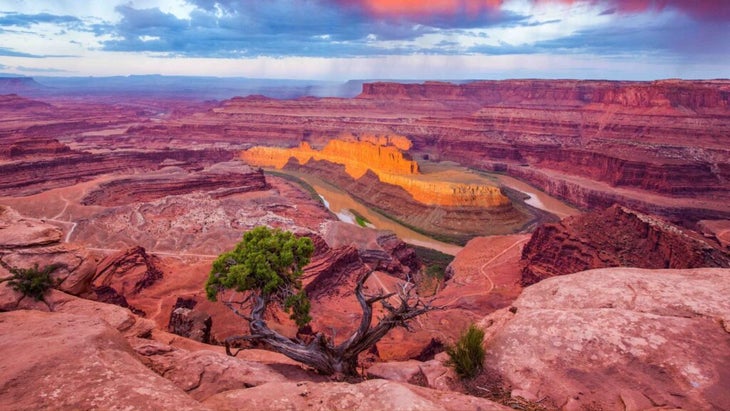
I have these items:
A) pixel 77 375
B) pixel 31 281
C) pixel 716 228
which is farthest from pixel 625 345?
pixel 716 228

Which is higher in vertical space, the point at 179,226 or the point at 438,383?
the point at 438,383

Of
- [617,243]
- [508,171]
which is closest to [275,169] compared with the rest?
[508,171]

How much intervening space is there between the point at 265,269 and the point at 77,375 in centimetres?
605

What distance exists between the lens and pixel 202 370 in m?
9.61

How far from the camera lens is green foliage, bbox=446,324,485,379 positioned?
10.8m

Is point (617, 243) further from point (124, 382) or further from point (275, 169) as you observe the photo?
point (275, 169)

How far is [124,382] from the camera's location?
706cm

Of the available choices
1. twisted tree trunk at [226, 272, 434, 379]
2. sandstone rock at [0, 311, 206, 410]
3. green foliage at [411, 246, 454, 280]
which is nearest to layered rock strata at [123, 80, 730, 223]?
green foliage at [411, 246, 454, 280]

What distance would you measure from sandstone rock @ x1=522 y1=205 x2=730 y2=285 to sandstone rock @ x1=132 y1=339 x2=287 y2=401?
24.6 meters

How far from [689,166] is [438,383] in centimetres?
6955

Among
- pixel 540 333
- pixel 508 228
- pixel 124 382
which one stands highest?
pixel 124 382

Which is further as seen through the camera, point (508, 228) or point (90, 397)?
point (508, 228)

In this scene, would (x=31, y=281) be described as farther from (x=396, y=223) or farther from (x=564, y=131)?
(x=564, y=131)

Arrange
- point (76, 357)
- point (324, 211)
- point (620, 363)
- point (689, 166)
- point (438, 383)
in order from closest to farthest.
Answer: point (76, 357) < point (620, 363) < point (438, 383) < point (324, 211) < point (689, 166)
